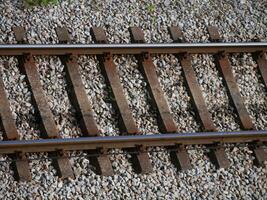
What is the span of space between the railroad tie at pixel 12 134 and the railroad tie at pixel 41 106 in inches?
11.3

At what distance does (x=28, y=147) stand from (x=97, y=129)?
78cm

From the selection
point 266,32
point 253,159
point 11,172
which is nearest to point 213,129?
point 253,159

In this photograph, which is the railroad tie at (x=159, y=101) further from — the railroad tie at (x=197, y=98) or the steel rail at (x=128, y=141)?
the railroad tie at (x=197, y=98)

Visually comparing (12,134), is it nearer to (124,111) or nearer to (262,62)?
(124,111)

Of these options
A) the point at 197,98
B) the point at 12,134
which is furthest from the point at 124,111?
the point at 12,134

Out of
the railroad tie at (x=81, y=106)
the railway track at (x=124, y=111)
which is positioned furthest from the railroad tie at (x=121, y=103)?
the railroad tie at (x=81, y=106)

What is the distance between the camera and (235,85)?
739 centimetres

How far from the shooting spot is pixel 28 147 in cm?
630

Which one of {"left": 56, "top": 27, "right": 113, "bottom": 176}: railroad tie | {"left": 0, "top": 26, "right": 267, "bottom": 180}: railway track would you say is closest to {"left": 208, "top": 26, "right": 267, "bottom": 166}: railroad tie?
{"left": 0, "top": 26, "right": 267, "bottom": 180}: railway track

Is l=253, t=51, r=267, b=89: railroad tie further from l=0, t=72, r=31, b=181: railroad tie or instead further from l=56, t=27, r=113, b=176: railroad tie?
l=0, t=72, r=31, b=181: railroad tie

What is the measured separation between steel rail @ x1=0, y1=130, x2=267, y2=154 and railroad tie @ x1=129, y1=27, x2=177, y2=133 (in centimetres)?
21

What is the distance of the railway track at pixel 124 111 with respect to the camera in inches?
252

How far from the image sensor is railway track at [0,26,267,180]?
641cm

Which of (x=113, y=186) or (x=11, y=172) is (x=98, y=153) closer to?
(x=113, y=186)
